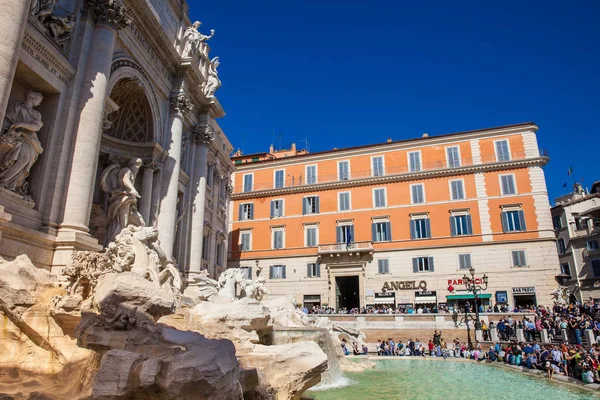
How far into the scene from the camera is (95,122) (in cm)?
1089

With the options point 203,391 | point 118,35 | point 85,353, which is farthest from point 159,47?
point 203,391

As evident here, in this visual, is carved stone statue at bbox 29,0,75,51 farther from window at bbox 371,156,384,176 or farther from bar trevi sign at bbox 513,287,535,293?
bar trevi sign at bbox 513,287,535,293

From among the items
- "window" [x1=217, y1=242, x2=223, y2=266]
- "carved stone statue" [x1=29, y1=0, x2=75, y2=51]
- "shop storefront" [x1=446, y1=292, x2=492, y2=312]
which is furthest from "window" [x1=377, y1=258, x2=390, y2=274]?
"carved stone statue" [x1=29, y1=0, x2=75, y2=51]

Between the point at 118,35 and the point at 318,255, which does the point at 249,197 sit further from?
the point at 118,35

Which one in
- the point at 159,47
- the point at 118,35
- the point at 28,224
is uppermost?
the point at 159,47

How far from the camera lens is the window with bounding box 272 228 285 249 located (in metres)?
33.8

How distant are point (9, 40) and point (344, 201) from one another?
27.0 metres

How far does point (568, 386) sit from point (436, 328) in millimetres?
11805

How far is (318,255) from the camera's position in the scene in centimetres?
3209

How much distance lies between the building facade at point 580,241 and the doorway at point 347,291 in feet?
55.9

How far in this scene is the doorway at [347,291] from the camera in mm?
32219

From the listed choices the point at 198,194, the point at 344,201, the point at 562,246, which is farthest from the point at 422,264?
the point at 562,246

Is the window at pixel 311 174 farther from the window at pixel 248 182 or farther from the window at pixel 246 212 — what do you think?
the window at pixel 246 212

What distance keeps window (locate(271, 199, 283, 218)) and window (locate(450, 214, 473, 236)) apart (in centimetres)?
1344
